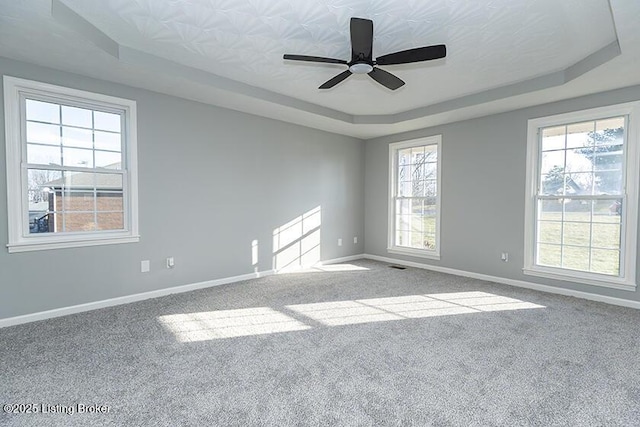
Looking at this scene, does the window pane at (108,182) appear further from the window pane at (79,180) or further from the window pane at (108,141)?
the window pane at (108,141)

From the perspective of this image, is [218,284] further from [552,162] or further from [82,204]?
[552,162]

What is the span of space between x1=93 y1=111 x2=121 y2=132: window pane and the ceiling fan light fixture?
2.73 m

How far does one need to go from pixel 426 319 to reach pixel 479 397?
1.22 metres

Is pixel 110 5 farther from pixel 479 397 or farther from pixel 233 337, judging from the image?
pixel 479 397

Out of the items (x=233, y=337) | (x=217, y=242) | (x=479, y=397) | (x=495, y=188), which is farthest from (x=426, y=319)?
(x=217, y=242)

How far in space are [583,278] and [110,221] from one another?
5.67m

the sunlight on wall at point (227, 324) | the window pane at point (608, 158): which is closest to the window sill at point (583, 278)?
the window pane at point (608, 158)

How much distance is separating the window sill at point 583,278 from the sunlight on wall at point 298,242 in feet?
10.6

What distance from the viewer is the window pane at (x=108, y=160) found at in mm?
3410

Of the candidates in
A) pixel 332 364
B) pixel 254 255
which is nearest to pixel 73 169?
pixel 254 255

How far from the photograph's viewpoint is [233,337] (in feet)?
8.71

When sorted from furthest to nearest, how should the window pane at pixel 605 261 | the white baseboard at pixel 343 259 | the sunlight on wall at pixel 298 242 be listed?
1. the white baseboard at pixel 343 259
2. the sunlight on wall at pixel 298 242
3. the window pane at pixel 605 261

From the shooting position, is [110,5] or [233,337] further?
[233,337]

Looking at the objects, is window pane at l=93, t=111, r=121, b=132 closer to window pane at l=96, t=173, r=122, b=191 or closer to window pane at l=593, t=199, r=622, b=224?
window pane at l=96, t=173, r=122, b=191
